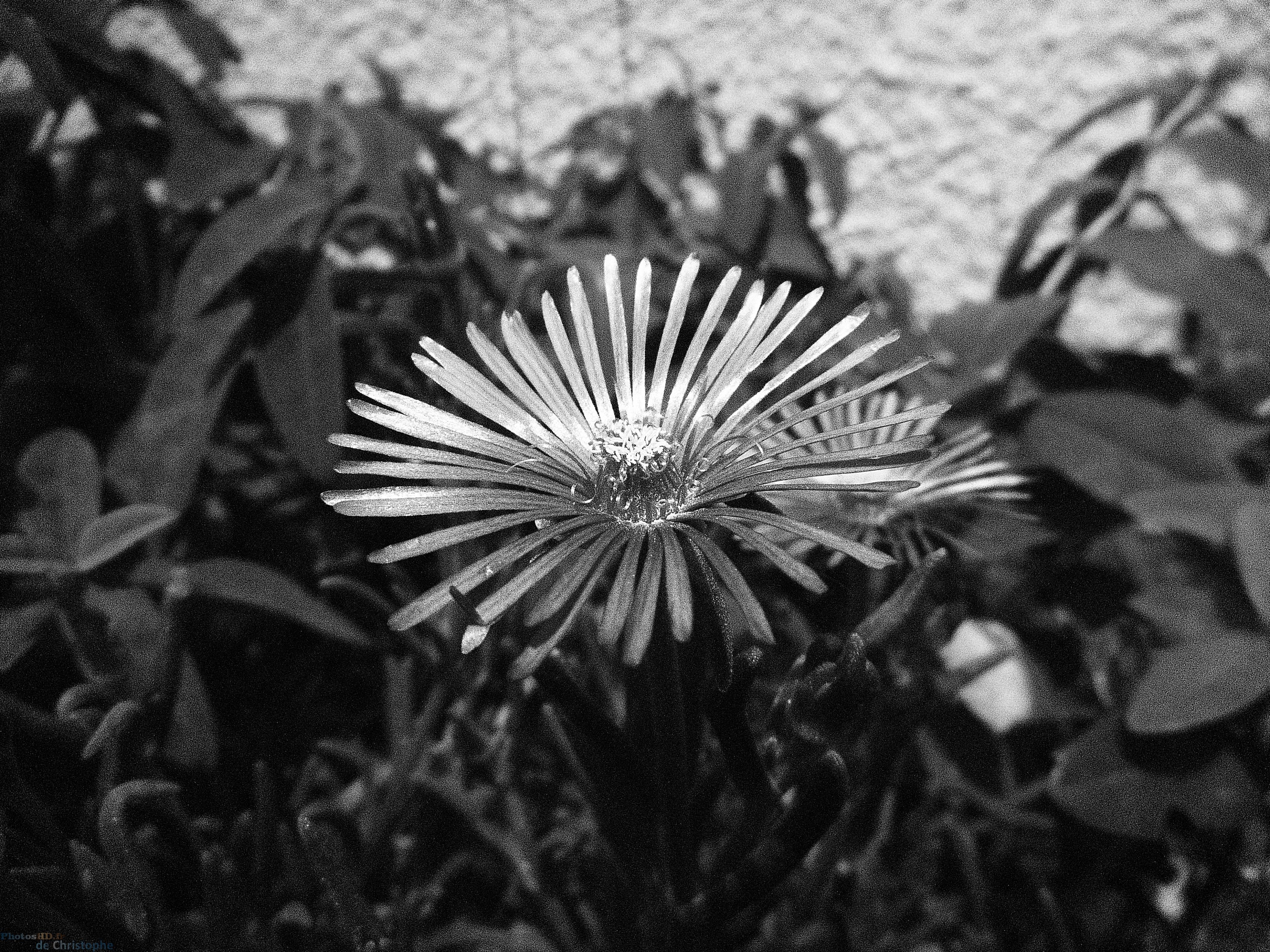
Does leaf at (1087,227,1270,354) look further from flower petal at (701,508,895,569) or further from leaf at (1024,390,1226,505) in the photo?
flower petal at (701,508,895,569)

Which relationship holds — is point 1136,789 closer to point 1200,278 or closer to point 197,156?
point 1200,278

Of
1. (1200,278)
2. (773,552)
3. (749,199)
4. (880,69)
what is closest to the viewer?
(773,552)

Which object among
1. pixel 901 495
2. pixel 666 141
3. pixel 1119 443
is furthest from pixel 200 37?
pixel 1119 443

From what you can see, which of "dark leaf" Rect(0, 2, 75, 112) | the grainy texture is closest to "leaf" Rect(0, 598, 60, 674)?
"dark leaf" Rect(0, 2, 75, 112)

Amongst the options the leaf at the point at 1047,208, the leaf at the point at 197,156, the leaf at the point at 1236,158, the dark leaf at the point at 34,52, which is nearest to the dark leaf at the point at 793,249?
the leaf at the point at 1047,208

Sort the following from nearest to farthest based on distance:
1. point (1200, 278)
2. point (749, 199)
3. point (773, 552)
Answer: point (773, 552) → point (1200, 278) → point (749, 199)

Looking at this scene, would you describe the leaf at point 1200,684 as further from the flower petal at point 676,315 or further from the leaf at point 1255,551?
the flower petal at point 676,315
